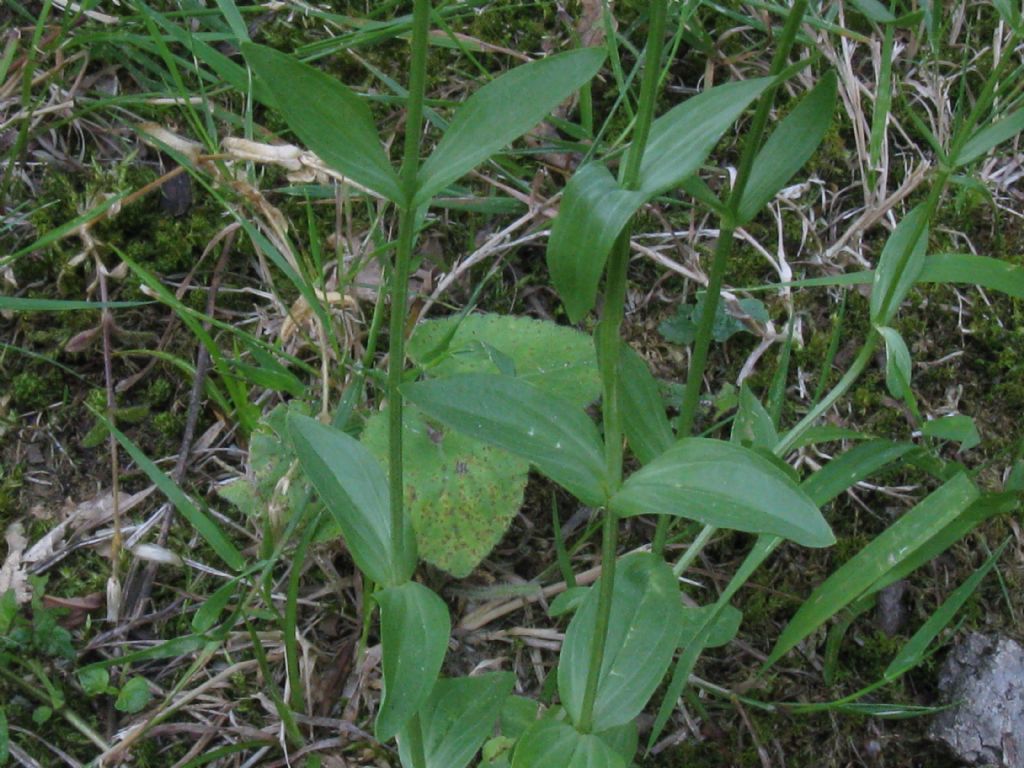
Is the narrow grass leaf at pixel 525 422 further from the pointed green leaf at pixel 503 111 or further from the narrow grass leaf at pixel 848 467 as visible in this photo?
the narrow grass leaf at pixel 848 467

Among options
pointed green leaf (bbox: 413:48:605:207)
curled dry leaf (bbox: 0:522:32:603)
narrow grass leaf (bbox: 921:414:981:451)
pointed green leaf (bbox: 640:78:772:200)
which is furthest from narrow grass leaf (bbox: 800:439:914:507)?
curled dry leaf (bbox: 0:522:32:603)

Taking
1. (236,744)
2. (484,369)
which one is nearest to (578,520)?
(484,369)

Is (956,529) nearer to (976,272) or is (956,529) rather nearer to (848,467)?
(848,467)

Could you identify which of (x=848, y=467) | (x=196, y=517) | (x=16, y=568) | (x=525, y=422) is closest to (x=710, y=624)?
(x=848, y=467)

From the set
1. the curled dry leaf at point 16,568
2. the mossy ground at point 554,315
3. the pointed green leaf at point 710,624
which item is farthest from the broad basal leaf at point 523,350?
the curled dry leaf at point 16,568

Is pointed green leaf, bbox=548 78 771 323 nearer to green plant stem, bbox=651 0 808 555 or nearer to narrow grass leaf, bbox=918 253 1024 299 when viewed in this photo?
green plant stem, bbox=651 0 808 555

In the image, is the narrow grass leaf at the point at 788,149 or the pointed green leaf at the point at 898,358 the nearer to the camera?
the narrow grass leaf at the point at 788,149

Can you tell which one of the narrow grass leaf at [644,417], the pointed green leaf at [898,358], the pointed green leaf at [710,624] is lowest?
the pointed green leaf at [710,624]
